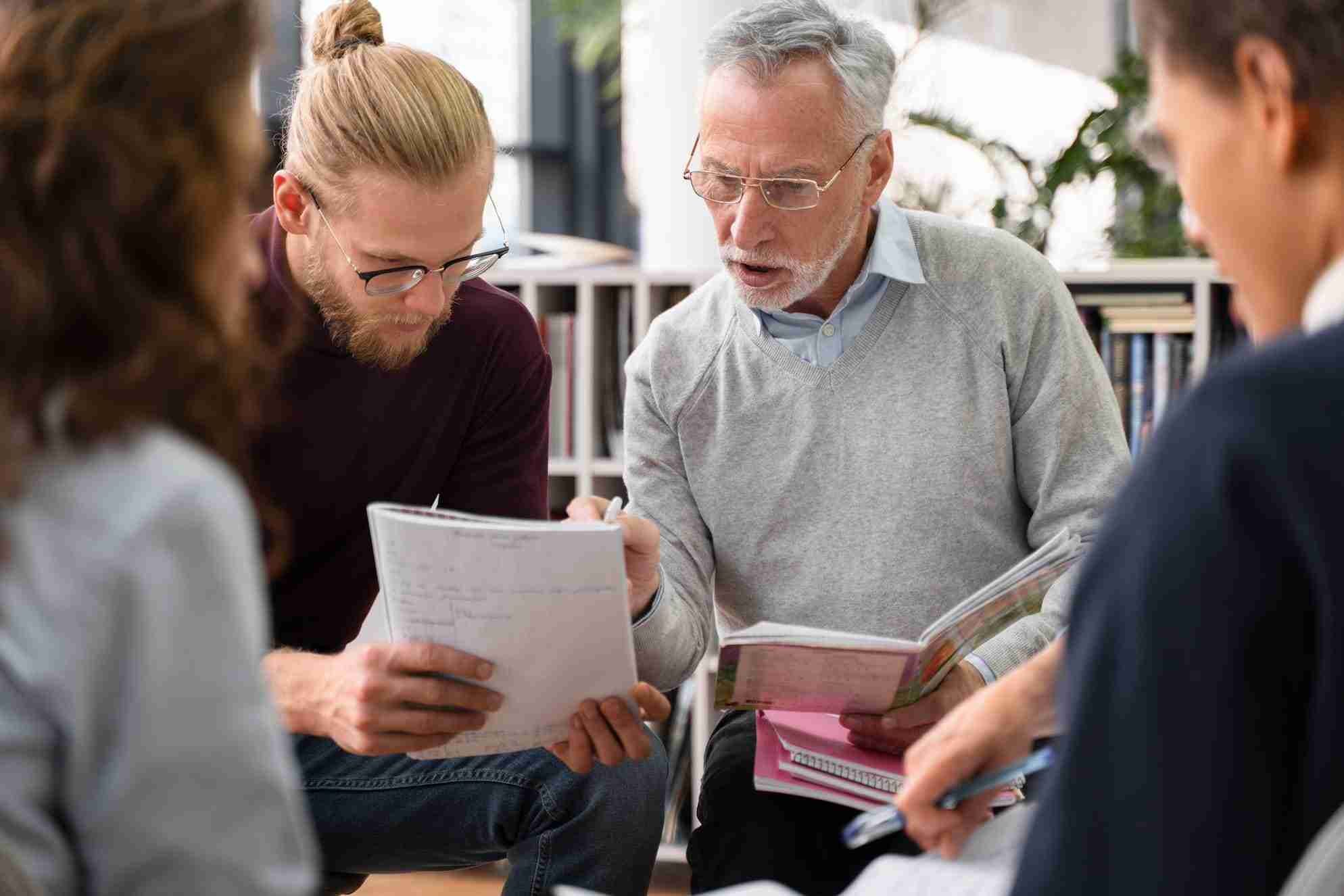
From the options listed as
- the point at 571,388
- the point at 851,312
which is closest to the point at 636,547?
the point at 851,312

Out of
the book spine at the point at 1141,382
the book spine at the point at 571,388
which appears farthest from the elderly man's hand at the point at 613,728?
the book spine at the point at 1141,382

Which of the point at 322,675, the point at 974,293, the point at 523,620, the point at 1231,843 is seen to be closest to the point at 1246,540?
the point at 1231,843

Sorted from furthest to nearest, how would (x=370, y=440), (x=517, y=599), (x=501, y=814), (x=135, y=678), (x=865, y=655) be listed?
1. (x=370, y=440)
2. (x=501, y=814)
3. (x=865, y=655)
4. (x=517, y=599)
5. (x=135, y=678)

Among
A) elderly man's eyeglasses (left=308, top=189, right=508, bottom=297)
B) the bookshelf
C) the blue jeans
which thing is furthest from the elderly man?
the bookshelf

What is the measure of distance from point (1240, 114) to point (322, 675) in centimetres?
112

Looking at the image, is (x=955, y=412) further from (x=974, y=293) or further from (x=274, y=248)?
(x=274, y=248)

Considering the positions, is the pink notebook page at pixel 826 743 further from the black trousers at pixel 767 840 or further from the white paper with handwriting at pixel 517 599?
the white paper with handwriting at pixel 517 599

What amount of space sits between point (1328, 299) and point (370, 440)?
1.30 m

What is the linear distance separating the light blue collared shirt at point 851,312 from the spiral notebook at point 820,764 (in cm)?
52

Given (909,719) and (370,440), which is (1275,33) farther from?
(370,440)

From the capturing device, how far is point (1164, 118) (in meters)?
0.94

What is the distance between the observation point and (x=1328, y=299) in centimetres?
85

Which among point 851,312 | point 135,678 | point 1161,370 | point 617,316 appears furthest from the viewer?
point 617,316

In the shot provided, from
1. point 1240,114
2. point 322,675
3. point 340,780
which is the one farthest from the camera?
point 340,780
